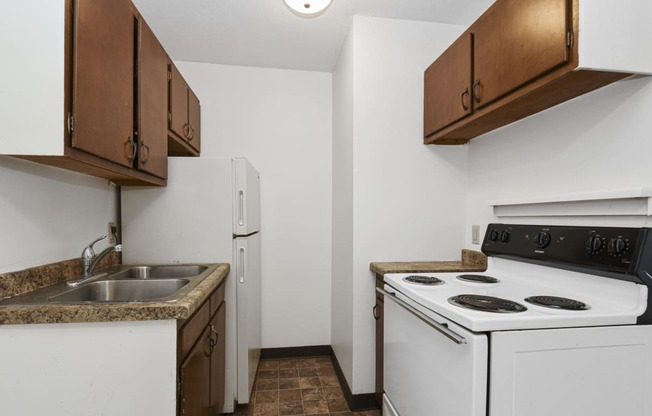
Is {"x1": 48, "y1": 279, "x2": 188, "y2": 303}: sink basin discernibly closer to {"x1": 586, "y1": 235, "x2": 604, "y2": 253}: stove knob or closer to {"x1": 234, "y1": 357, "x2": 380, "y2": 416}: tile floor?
{"x1": 234, "y1": 357, "x2": 380, "y2": 416}: tile floor

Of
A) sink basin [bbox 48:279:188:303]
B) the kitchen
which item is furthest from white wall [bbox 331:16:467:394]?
sink basin [bbox 48:279:188:303]

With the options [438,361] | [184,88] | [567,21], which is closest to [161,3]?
[184,88]

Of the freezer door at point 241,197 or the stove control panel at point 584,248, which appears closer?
the stove control panel at point 584,248

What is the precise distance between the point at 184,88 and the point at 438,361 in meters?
2.28

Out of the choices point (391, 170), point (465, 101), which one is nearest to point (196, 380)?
point (391, 170)

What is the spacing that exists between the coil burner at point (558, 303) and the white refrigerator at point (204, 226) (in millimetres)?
1544

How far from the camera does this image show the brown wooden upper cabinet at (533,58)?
1050 mm

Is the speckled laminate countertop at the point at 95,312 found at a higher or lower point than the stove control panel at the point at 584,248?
lower

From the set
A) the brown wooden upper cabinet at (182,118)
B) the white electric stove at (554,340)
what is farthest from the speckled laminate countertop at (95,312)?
the brown wooden upper cabinet at (182,118)

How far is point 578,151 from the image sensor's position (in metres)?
1.38

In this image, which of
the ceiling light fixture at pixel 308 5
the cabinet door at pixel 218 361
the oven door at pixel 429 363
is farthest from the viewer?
the ceiling light fixture at pixel 308 5

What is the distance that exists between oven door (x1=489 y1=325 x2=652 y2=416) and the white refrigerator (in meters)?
1.51

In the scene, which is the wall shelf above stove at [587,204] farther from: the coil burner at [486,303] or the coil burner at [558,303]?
the coil burner at [486,303]

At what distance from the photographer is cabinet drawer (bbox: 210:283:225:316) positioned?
5.31 feet
